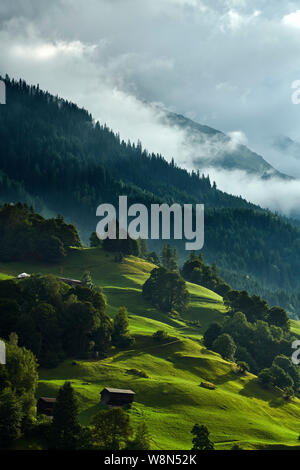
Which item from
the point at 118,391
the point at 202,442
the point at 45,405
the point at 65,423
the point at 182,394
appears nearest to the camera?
the point at 65,423

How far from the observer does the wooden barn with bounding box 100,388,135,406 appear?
3418 inches

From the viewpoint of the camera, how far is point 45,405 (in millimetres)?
81312

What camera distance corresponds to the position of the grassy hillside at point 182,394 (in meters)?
84.4

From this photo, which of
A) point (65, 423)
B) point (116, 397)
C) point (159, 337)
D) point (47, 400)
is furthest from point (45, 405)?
point (159, 337)

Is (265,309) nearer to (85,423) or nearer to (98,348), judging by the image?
(98,348)

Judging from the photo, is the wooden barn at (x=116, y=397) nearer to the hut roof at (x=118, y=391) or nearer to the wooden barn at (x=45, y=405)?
the hut roof at (x=118, y=391)

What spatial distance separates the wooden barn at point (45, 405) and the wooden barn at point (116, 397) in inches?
388

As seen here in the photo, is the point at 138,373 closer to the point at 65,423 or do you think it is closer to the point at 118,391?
the point at 118,391

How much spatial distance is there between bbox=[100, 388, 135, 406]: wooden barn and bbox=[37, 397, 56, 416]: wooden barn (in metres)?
9.86

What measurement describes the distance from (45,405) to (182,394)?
28.1 metres

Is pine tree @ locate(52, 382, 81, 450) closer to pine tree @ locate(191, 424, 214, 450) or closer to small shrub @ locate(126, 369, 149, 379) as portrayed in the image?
pine tree @ locate(191, 424, 214, 450)
